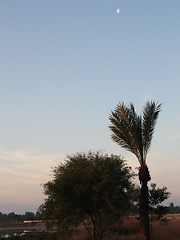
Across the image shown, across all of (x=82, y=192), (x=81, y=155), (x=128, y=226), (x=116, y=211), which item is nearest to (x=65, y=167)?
(x=81, y=155)

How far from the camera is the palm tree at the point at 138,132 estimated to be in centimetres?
2509

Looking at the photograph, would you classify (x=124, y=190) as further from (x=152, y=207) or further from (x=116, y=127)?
(x=152, y=207)

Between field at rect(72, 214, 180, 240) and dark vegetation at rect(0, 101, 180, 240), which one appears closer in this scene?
dark vegetation at rect(0, 101, 180, 240)

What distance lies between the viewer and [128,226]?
46.3 meters

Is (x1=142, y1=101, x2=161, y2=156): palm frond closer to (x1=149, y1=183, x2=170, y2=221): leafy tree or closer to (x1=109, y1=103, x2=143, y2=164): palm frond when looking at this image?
(x1=109, y1=103, x2=143, y2=164): palm frond

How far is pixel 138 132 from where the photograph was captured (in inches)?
1016

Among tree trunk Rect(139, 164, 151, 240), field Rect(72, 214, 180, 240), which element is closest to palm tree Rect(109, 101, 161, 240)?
tree trunk Rect(139, 164, 151, 240)

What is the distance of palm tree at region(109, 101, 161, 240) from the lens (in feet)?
82.3

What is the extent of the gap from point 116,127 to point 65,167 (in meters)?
5.80

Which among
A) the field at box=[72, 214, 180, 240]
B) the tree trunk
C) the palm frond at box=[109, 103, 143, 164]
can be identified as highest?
the palm frond at box=[109, 103, 143, 164]

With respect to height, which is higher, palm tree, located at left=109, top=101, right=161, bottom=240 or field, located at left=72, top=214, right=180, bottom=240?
palm tree, located at left=109, top=101, right=161, bottom=240

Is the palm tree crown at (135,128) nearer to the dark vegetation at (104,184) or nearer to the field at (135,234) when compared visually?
the dark vegetation at (104,184)

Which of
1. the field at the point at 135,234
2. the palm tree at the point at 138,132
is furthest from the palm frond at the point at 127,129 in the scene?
the field at the point at 135,234

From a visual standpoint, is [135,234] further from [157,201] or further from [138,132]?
[138,132]
